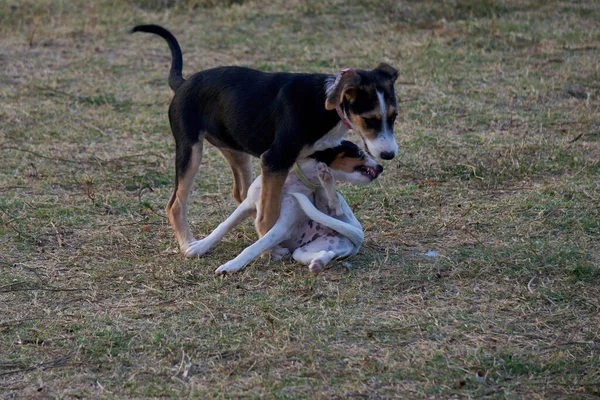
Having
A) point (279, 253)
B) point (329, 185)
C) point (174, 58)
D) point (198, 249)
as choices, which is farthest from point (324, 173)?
point (174, 58)

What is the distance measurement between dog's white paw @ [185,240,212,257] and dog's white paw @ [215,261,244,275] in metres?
0.31

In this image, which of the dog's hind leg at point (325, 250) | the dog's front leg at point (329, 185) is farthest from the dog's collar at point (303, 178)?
the dog's hind leg at point (325, 250)

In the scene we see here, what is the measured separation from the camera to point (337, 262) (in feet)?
17.3

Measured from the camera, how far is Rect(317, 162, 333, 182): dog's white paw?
17.4 ft

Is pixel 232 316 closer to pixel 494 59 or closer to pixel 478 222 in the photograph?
pixel 478 222

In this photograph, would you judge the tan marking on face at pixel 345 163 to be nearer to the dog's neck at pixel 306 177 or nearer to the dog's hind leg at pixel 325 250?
the dog's neck at pixel 306 177

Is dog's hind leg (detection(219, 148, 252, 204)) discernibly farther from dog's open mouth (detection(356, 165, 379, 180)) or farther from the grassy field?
dog's open mouth (detection(356, 165, 379, 180))

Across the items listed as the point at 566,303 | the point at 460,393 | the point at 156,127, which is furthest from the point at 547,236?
the point at 156,127

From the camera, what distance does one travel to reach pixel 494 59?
995 centimetres

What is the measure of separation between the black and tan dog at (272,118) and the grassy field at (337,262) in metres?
0.50

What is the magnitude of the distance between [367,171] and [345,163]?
0.50ft

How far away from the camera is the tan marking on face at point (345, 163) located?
5.46 m

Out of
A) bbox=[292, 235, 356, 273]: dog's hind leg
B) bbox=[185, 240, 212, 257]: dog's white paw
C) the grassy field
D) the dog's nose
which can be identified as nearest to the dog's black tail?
the grassy field

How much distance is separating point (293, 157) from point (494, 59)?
214 inches
